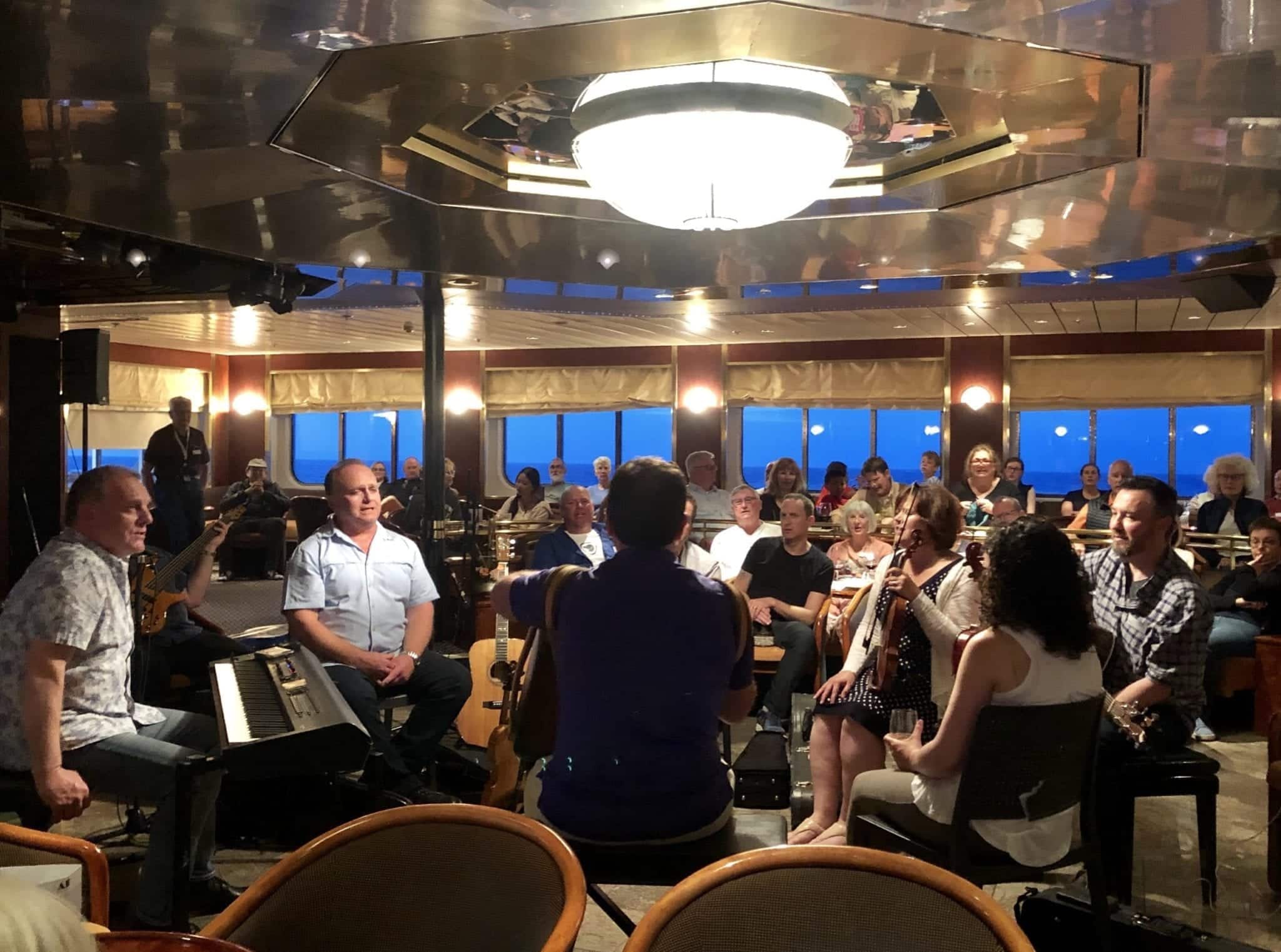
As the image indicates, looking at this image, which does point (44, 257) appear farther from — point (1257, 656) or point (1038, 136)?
point (1257, 656)

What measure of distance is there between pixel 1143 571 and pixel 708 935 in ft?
8.38

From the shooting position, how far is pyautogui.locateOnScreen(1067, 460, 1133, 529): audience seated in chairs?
29.6ft

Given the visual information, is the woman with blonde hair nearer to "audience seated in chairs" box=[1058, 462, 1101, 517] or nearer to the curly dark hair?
"audience seated in chairs" box=[1058, 462, 1101, 517]

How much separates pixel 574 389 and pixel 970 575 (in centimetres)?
1074

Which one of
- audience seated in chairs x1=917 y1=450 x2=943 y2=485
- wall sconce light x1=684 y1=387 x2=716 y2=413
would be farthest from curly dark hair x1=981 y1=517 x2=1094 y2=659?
wall sconce light x1=684 y1=387 x2=716 y2=413

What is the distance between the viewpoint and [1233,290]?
20.4ft

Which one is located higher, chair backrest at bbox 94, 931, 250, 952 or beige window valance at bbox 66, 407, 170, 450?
beige window valance at bbox 66, 407, 170, 450

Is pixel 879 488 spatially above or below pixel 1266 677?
above

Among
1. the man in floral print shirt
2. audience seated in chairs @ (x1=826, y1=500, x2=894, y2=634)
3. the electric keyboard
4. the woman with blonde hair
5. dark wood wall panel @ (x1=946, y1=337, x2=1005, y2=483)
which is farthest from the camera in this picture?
dark wood wall panel @ (x1=946, y1=337, x2=1005, y2=483)

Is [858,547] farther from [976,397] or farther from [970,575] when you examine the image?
[976,397]

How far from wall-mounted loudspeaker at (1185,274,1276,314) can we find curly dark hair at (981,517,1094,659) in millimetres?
4507

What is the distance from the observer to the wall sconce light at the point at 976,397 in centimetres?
1190

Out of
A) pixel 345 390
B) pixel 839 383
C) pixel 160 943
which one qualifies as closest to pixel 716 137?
pixel 160 943

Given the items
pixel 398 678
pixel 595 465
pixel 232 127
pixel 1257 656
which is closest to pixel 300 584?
pixel 398 678
